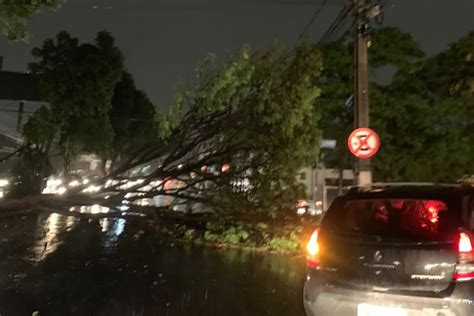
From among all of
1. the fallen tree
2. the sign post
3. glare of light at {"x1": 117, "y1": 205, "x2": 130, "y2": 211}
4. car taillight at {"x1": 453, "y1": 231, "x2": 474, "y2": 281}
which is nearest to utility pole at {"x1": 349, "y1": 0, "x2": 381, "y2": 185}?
the sign post

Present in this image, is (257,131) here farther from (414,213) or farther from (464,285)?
(464,285)

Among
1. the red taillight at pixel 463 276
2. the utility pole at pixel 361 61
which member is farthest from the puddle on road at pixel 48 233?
the red taillight at pixel 463 276

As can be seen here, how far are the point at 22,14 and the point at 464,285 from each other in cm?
626

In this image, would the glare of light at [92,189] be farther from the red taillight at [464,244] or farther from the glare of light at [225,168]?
the red taillight at [464,244]

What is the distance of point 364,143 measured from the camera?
10.8 metres

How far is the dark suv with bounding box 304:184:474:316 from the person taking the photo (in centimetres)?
433

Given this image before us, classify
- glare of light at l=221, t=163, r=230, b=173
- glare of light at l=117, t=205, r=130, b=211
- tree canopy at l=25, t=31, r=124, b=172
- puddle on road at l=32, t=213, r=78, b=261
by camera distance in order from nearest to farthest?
puddle on road at l=32, t=213, r=78, b=261
glare of light at l=221, t=163, r=230, b=173
glare of light at l=117, t=205, r=130, b=211
tree canopy at l=25, t=31, r=124, b=172

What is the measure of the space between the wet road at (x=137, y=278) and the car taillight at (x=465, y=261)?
2812mm

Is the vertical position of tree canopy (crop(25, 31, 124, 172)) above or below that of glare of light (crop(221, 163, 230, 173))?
above

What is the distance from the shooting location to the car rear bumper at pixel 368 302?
4.28m

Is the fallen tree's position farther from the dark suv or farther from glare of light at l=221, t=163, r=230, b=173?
the dark suv

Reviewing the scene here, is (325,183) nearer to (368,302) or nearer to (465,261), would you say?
(368,302)

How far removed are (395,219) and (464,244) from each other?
0.82m

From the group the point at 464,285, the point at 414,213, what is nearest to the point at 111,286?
the point at 414,213
